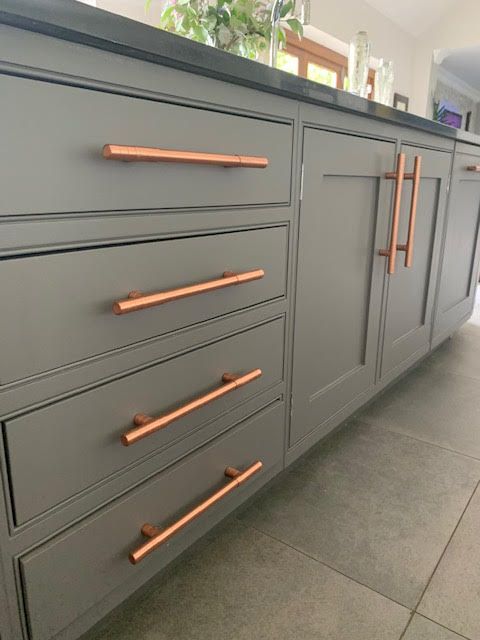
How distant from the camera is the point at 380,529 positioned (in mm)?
1111

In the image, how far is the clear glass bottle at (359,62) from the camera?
4.75ft

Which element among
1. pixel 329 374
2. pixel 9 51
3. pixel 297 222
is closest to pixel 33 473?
pixel 9 51

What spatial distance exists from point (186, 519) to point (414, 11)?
4.13m

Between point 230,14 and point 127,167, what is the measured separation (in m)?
0.66

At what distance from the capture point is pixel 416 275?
165 cm

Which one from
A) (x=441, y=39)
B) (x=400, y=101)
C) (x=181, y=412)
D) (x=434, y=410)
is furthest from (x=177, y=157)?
(x=441, y=39)

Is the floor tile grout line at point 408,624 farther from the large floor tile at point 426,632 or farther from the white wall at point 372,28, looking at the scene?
the white wall at point 372,28

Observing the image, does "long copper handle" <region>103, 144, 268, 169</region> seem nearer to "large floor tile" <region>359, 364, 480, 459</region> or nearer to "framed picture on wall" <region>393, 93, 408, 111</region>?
"large floor tile" <region>359, 364, 480, 459</region>

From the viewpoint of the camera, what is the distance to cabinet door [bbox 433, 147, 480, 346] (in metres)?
1.80

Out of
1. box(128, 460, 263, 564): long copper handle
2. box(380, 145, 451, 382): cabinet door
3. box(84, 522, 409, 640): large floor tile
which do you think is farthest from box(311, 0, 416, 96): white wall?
box(84, 522, 409, 640): large floor tile

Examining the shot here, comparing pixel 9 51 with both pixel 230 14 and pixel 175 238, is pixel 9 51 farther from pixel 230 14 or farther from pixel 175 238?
pixel 230 14

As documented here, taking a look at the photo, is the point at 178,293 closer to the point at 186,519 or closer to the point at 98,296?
the point at 98,296

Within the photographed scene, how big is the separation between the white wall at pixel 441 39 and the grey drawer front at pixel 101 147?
387 centimetres

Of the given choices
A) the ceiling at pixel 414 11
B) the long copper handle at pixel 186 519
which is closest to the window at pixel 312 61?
the ceiling at pixel 414 11
